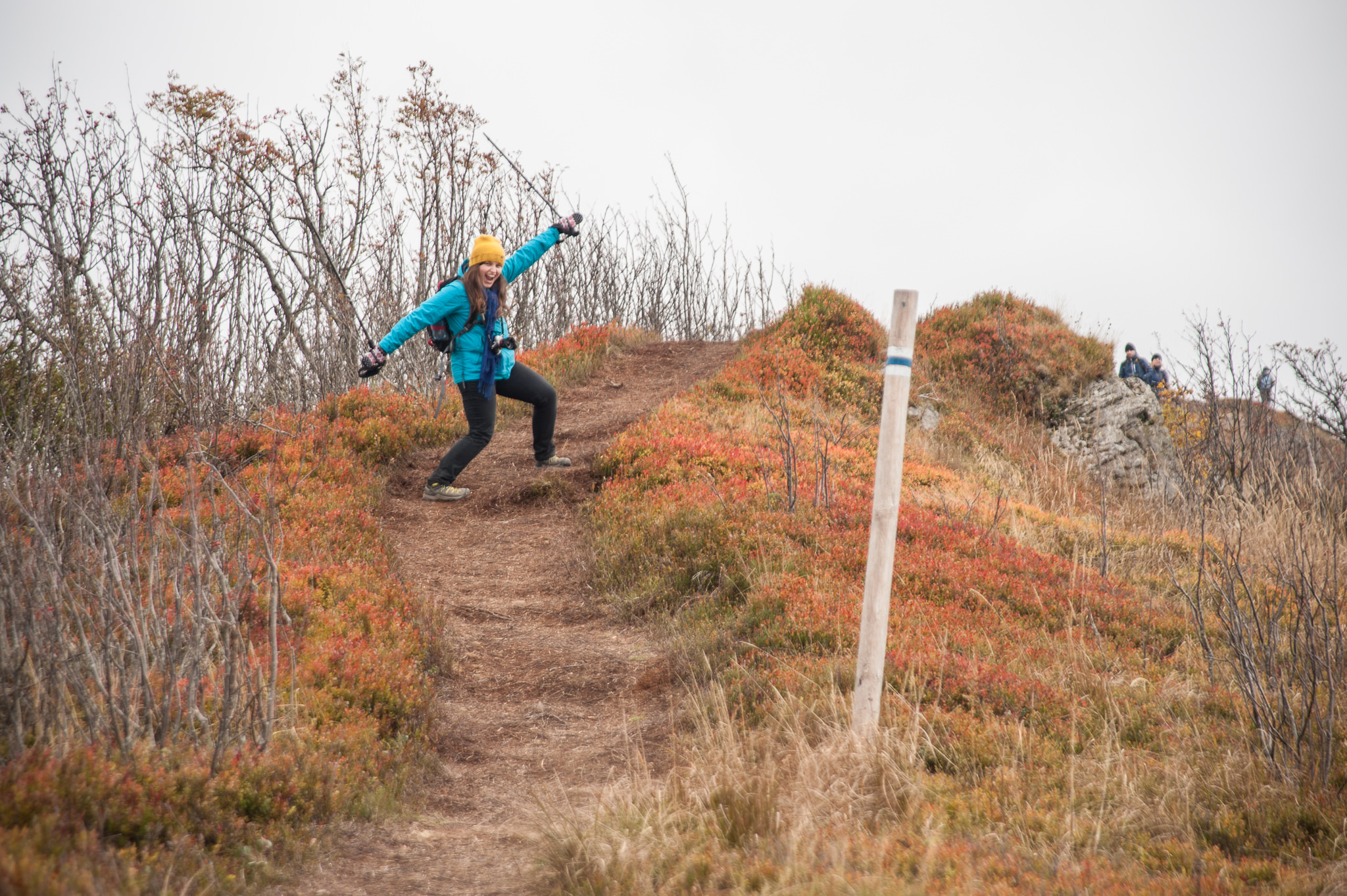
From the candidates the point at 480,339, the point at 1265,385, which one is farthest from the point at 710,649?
the point at 1265,385

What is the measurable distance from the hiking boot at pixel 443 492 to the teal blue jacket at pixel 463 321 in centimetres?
138

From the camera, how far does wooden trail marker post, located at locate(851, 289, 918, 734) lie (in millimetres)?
3688

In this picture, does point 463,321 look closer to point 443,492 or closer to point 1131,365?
point 443,492

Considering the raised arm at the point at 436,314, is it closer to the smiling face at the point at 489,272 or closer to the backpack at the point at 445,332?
the backpack at the point at 445,332

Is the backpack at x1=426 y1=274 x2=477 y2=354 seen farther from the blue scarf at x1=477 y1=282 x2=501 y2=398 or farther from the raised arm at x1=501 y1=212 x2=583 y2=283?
the raised arm at x1=501 y1=212 x2=583 y2=283

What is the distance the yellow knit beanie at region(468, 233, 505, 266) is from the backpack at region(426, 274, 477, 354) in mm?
250

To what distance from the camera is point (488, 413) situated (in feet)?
26.5

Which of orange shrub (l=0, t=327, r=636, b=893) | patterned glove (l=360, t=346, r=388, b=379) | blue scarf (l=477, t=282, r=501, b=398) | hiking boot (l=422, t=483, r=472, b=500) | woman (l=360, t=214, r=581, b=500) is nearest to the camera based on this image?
Result: orange shrub (l=0, t=327, r=636, b=893)

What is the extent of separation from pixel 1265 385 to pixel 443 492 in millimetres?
10888

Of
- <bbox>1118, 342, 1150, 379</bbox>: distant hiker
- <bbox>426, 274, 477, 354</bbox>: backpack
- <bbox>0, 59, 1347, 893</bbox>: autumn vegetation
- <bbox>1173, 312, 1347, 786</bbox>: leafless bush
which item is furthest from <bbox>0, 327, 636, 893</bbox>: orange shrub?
<bbox>1118, 342, 1150, 379</bbox>: distant hiker

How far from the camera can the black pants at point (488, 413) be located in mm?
8031

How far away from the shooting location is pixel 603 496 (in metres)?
8.42

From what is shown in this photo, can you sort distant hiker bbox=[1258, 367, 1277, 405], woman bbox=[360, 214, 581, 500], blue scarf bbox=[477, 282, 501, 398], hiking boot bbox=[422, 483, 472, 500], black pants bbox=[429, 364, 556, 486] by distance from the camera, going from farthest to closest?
distant hiker bbox=[1258, 367, 1277, 405] → hiking boot bbox=[422, 483, 472, 500] → black pants bbox=[429, 364, 556, 486] → blue scarf bbox=[477, 282, 501, 398] → woman bbox=[360, 214, 581, 500]

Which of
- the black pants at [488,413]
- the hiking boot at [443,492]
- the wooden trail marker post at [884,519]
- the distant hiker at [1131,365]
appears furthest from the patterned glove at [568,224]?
the distant hiker at [1131,365]
